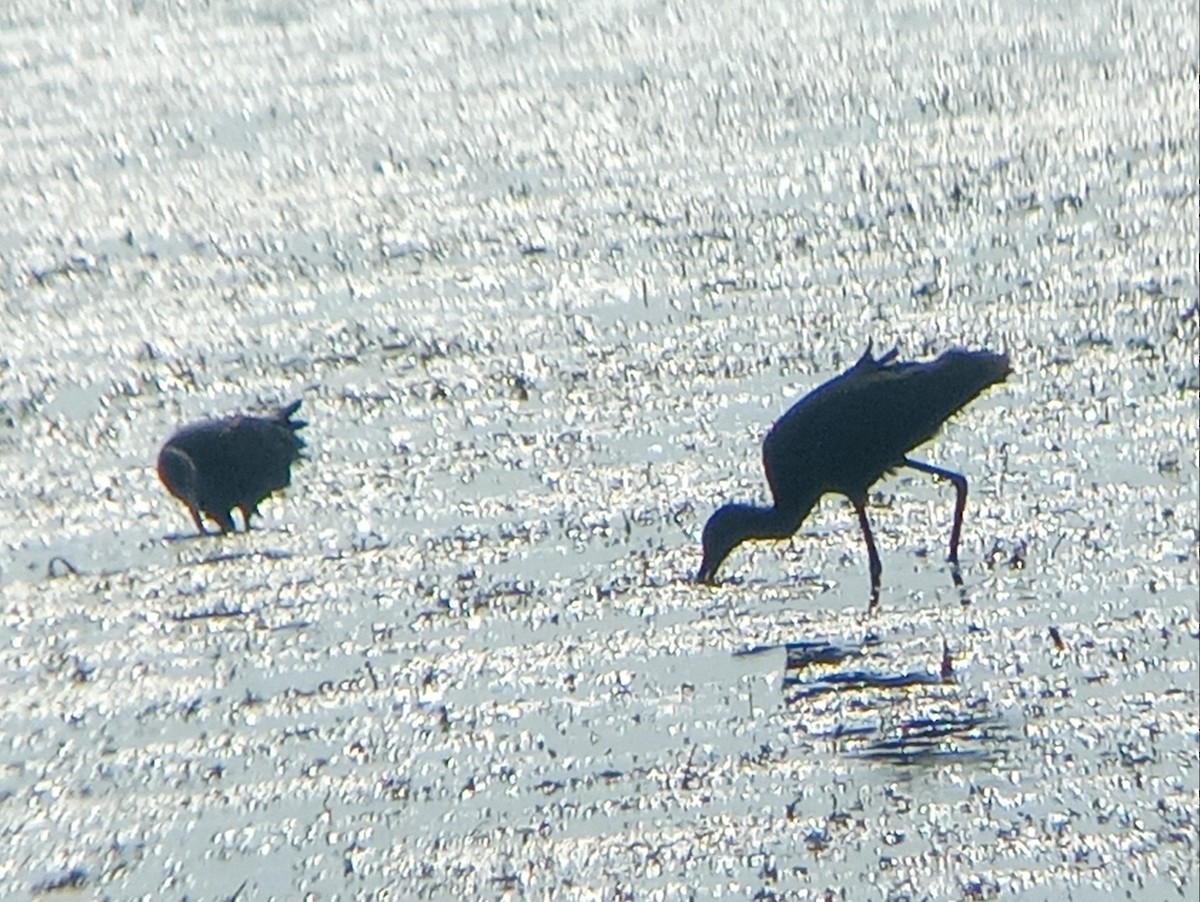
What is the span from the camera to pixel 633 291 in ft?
26.7

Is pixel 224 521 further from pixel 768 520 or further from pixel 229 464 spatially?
pixel 768 520

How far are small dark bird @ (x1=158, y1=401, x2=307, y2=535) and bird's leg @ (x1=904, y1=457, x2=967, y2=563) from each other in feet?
5.01

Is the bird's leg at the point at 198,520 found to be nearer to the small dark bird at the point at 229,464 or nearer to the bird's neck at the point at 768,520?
the small dark bird at the point at 229,464

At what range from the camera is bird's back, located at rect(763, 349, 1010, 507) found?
6125 millimetres

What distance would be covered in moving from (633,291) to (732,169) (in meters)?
1.52

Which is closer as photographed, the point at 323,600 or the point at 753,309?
the point at 323,600

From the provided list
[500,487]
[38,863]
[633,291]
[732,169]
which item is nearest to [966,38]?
[732,169]

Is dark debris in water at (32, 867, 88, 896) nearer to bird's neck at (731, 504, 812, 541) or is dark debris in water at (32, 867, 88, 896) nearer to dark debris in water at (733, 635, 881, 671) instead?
dark debris in water at (733, 635, 881, 671)

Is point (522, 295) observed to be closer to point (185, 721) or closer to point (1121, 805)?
point (185, 721)

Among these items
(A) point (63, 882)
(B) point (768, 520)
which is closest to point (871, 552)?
(B) point (768, 520)

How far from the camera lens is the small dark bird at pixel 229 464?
6398 millimetres

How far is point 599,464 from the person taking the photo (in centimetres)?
664

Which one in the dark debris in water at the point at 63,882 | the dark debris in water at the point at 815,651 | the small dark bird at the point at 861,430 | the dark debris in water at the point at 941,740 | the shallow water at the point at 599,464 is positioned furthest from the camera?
the small dark bird at the point at 861,430

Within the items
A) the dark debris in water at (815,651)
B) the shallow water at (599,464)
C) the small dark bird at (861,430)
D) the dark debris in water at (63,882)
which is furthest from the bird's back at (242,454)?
the dark debris in water at (63,882)
